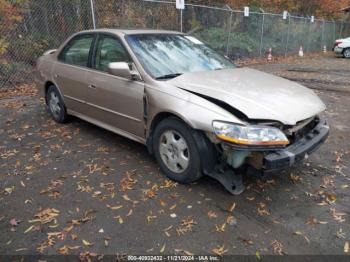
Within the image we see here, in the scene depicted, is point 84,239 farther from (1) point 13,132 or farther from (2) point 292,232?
(1) point 13,132

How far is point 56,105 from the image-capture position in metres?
5.84

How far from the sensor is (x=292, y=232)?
302 cm

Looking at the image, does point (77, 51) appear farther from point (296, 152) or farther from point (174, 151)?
point (296, 152)

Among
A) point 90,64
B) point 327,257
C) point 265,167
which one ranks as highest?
point 90,64

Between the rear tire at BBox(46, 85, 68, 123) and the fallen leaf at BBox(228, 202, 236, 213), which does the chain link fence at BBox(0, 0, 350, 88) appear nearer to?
the rear tire at BBox(46, 85, 68, 123)

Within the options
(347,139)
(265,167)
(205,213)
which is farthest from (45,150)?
(347,139)

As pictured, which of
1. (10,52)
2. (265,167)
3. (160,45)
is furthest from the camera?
(10,52)

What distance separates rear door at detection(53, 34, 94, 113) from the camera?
16.2 feet

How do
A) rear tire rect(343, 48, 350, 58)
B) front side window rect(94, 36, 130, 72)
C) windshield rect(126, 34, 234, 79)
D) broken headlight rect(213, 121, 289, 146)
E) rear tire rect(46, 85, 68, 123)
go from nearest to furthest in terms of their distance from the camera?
broken headlight rect(213, 121, 289, 146), windshield rect(126, 34, 234, 79), front side window rect(94, 36, 130, 72), rear tire rect(46, 85, 68, 123), rear tire rect(343, 48, 350, 58)

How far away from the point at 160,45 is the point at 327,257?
3089 millimetres

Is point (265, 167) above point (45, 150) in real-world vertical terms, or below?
above

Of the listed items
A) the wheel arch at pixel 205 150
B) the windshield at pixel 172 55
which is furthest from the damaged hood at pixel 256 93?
the wheel arch at pixel 205 150

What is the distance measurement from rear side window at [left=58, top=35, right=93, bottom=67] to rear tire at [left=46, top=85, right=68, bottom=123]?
23.8 inches


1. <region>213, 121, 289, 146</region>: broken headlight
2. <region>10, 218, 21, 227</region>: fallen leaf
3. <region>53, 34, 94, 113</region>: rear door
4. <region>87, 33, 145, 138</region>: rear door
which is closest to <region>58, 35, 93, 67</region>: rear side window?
<region>53, 34, 94, 113</region>: rear door
